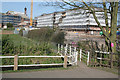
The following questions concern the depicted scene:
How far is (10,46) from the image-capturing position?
11.6m

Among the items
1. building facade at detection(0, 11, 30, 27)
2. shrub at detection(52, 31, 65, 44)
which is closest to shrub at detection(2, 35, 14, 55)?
building facade at detection(0, 11, 30, 27)

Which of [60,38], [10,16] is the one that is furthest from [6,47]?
[10,16]

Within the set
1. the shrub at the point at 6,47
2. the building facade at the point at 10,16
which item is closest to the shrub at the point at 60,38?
the building facade at the point at 10,16

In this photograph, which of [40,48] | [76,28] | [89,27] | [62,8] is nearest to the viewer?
[62,8]

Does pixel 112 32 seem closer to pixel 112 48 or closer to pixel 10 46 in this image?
pixel 112 48

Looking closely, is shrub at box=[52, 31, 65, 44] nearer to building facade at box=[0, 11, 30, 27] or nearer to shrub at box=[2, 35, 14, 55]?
building facade at box=[0, 11, 30, 27]

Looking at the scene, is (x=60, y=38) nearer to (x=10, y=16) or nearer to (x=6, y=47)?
(x=6, y=47)

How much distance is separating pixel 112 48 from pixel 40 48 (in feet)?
19.7

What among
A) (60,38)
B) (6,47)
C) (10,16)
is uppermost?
(10,16)

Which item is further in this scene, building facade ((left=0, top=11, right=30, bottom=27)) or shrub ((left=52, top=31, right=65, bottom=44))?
shrub ((left=52, top=31, right=65, bottom=44))

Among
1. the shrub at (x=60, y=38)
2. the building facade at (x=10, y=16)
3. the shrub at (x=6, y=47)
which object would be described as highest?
the building facade at (x=10, y=16)

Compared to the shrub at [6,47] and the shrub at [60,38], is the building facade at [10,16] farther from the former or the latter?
the shrub at [60,38]

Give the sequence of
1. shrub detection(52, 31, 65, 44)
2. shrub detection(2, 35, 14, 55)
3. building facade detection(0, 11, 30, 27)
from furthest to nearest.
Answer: shrub detection(52, 31, 65, 44) → building facade detection(0, 11, 30, 27) → shrub detection(2, 35, 14, 55)

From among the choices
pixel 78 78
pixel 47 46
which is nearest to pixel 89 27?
pixel 47 46
